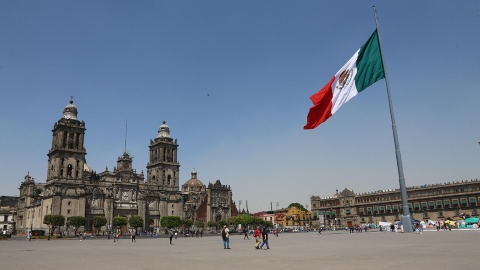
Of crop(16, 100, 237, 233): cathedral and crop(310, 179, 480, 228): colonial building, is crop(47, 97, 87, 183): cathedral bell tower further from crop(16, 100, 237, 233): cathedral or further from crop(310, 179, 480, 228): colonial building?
crop(310, 179, 480, 228): colonial building

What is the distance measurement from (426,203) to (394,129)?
9848 cm

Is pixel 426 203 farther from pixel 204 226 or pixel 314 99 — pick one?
pixel 314 99

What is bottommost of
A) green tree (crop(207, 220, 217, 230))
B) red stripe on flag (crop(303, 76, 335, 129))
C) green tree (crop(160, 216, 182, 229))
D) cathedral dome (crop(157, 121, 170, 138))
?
green tree (crop(207, 220, 217, 230))

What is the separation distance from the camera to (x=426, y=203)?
335 feet

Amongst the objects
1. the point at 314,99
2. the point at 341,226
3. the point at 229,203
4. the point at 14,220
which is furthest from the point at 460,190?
the point at 14,220

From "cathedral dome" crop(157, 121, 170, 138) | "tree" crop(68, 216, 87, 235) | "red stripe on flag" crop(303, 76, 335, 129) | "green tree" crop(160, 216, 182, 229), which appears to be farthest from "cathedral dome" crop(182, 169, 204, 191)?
"red stripe on flag" crop(303, 76, 335, 129)

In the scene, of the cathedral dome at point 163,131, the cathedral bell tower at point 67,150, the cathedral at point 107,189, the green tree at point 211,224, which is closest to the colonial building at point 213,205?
the cathedral at point 107,189

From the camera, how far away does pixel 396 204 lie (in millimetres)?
105938

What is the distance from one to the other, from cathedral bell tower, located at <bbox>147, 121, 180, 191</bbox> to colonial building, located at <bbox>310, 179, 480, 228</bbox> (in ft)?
140

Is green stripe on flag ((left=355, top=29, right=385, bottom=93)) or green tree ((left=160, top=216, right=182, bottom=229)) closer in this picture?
green stripe on flag ((left=355, top=29, right=385, bottom=93))

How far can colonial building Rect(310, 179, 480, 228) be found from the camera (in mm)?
95812

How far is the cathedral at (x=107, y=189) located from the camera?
8831 centimetres

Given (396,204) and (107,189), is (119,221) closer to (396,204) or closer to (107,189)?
(107,189)

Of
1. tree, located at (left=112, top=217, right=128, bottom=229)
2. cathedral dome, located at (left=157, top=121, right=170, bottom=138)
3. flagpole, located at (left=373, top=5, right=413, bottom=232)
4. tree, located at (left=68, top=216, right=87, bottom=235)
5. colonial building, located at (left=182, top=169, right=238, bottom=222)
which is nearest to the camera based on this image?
flagpole, located at (left=373, top=5, right=413, bottom=232)
